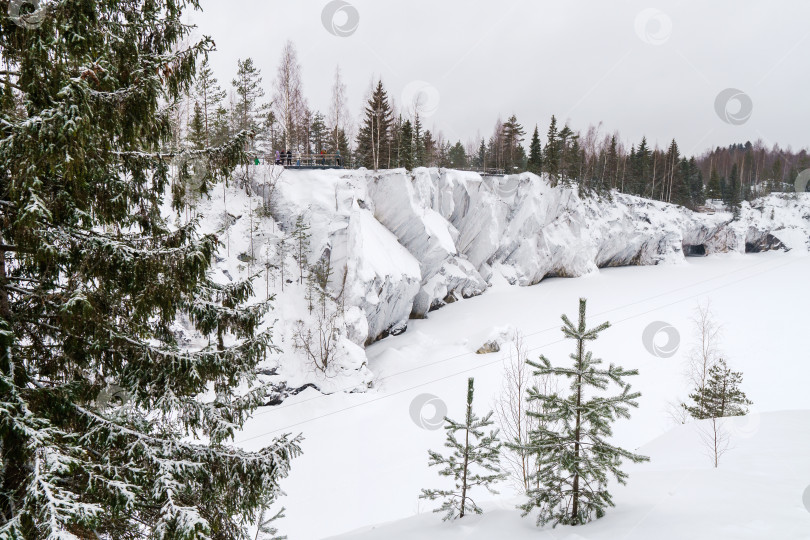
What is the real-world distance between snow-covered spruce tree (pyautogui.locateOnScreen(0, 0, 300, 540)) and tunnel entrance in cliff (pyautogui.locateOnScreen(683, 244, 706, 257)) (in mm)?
52304

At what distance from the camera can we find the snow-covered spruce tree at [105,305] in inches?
118

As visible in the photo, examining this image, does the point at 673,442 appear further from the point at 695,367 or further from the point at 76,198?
the point at 76,198

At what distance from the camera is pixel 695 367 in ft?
58.4

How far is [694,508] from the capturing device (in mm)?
4953

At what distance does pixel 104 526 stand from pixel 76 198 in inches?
123

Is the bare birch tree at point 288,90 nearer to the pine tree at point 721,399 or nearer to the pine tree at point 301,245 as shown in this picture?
the pine tree at point 301,245

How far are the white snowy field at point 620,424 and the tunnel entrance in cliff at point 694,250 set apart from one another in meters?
10.2

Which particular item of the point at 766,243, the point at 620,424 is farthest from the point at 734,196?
the point at 620,424

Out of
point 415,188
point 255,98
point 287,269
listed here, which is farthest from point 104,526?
point 255,98

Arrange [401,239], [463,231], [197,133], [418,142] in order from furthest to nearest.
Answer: [418,142], [463,231], [401,239], [197,133]

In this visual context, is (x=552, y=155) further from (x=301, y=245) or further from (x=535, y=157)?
(x=301, y=245)

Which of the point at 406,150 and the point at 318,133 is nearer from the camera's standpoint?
the point at 406,150

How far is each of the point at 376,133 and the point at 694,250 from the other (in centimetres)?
3964

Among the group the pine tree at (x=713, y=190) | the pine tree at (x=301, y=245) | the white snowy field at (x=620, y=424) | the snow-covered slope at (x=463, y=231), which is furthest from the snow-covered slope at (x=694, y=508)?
the pine tree at (x=713, y=190)
